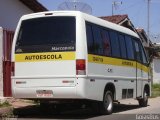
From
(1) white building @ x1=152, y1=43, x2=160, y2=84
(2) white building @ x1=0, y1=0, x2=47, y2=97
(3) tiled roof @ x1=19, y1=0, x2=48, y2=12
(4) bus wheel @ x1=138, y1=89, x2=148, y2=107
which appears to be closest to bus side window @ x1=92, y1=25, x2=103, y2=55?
(2) white building @ x1=0, y1=0, x2=47, y2=97

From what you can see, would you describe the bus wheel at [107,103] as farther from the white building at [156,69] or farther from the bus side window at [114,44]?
the white building at [156,69]

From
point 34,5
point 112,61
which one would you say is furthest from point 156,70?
point 112,61

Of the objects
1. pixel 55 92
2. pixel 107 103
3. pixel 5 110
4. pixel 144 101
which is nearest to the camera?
pixel 55 92

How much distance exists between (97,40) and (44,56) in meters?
1.83

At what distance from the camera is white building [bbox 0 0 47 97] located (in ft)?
60.9

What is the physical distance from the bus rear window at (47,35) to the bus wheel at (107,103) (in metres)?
2.31

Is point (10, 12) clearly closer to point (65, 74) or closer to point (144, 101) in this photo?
point (144, 101)

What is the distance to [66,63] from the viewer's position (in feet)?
47.0

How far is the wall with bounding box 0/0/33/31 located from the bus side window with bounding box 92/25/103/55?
5.64 meters

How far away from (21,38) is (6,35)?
12.2ft

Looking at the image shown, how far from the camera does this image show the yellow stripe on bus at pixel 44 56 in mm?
14359

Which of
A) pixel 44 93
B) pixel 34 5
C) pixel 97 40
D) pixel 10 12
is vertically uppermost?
pixel 34 5

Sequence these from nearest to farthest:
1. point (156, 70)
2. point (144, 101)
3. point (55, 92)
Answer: point (55, 92)
point (144, 101)
point (156, 70)

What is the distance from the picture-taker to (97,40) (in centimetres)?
1549
